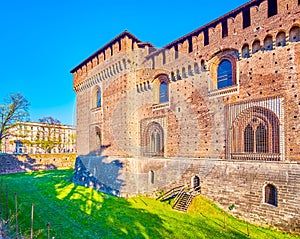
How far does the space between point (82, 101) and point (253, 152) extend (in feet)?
57.0

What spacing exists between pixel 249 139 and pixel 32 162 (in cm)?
3089

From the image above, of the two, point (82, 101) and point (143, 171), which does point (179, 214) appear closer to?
point (143, 171)

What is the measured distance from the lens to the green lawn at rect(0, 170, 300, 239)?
29.1 ft

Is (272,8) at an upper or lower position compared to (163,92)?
upper

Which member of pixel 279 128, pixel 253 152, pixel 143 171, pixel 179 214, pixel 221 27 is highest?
pixel 221 27

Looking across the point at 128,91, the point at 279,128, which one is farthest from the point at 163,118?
the point at 279,128

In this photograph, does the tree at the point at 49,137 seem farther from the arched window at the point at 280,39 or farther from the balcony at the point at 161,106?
the arched window at the point at 280,39

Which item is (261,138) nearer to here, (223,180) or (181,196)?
(223,180)

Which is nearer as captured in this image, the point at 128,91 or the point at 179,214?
the point at 179,214

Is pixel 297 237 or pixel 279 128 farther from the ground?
pixel 279 128

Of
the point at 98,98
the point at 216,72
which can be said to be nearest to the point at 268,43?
the point at 216,72

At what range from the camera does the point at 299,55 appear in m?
9.20

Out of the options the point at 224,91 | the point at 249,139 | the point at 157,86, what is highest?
the point at 157,86

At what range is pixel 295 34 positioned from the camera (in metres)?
9.29
